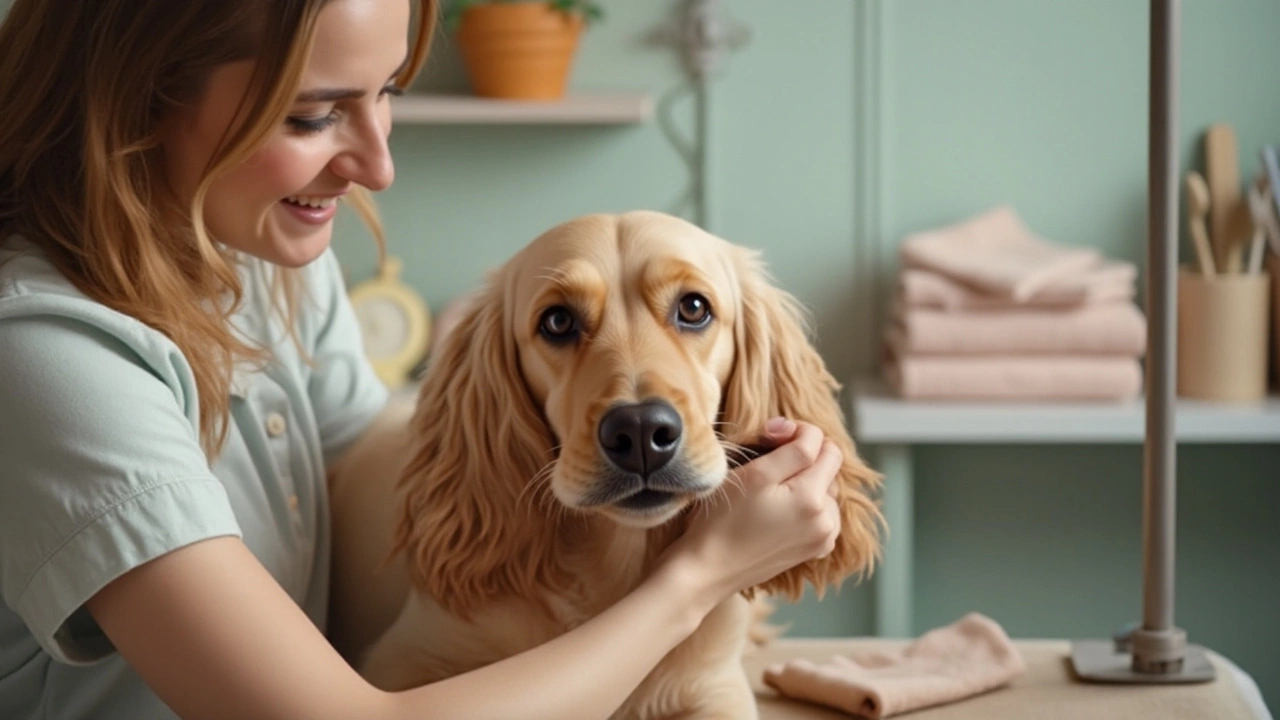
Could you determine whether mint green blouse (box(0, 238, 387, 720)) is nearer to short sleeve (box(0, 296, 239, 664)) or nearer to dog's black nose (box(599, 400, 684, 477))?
short sleeve (box(0, 296, 239, 664))

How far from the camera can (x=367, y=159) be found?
122 cm

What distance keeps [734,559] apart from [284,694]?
1.22ft

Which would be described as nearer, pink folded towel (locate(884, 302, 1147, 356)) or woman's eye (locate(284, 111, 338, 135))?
woman's eye (locate(284, 111, 338, 135))

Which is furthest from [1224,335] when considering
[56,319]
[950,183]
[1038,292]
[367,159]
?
[56,319]

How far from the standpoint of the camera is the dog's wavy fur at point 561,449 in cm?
124

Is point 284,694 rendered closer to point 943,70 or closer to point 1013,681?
point 1013,681

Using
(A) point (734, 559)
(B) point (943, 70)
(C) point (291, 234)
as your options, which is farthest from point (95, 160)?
(B) point (943, 70)

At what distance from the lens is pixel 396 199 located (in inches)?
114

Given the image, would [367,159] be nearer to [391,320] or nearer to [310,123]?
[310,123]

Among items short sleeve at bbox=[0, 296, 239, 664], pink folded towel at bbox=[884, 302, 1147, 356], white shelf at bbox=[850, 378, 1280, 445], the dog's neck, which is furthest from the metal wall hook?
short sleeve at bbox=[0, 296, 239, 664]

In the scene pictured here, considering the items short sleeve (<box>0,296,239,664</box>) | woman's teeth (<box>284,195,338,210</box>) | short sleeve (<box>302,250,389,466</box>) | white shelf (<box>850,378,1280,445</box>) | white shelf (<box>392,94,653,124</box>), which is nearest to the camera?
short sleeve (<box>0,296,239,664</box>)

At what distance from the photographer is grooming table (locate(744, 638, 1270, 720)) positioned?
1.36 metres

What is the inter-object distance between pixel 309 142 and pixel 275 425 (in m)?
0.34

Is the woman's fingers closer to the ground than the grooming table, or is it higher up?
higher up
